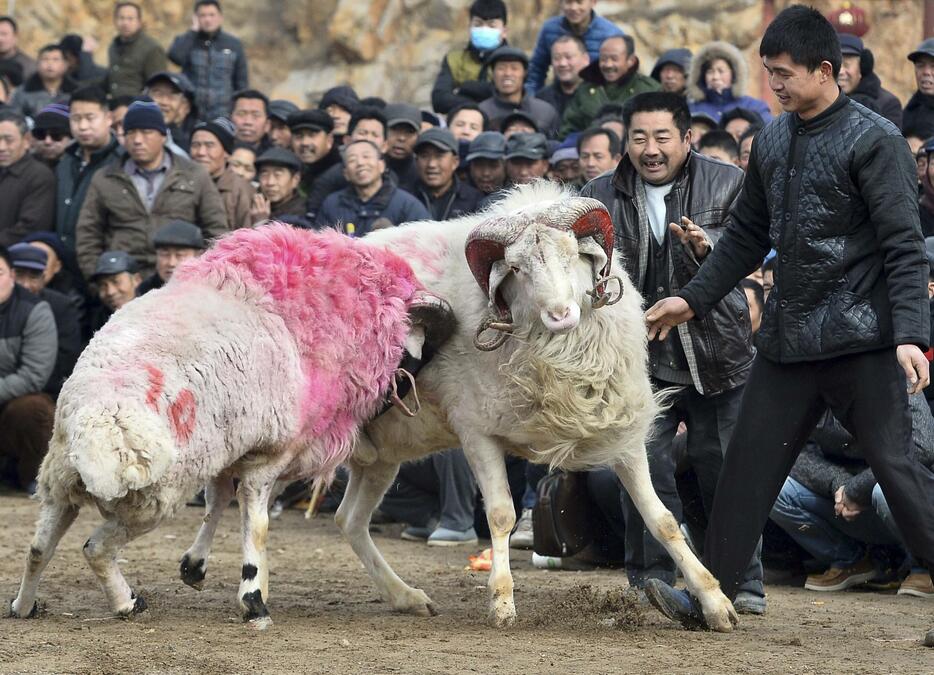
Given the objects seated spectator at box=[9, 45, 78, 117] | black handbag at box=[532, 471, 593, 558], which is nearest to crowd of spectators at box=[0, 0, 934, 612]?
black handbag at box=[532, 471, 593, 558]

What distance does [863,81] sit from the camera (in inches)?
421

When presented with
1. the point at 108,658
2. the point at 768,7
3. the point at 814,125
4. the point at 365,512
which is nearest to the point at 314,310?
the point at 365,512

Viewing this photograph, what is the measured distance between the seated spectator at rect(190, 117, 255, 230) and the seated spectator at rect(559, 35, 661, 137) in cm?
283

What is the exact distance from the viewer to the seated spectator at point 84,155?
11547 millimetres

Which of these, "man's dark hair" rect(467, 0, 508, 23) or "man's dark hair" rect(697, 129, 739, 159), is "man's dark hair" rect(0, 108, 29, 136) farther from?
"man's dark hair" rect(697, 129, 739, 159)

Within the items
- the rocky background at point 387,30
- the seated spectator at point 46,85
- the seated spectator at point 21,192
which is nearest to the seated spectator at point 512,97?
the rocky background at point 387,30

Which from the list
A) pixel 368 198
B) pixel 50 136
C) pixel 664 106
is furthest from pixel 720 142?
pixel 50 136

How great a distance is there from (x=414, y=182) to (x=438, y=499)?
3.35 m

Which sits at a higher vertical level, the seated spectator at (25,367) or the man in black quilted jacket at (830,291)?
the man in black quilted jacket at (830,291)

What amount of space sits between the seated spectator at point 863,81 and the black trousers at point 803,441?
18.3 ft

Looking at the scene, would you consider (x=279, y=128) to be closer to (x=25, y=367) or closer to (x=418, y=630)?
(x=25, y=367)

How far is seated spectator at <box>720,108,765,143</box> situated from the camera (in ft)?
35.6

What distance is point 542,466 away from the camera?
8.55 m

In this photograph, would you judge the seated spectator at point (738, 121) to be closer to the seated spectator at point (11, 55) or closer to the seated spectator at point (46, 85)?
the seated spectator at point (46, 85)
